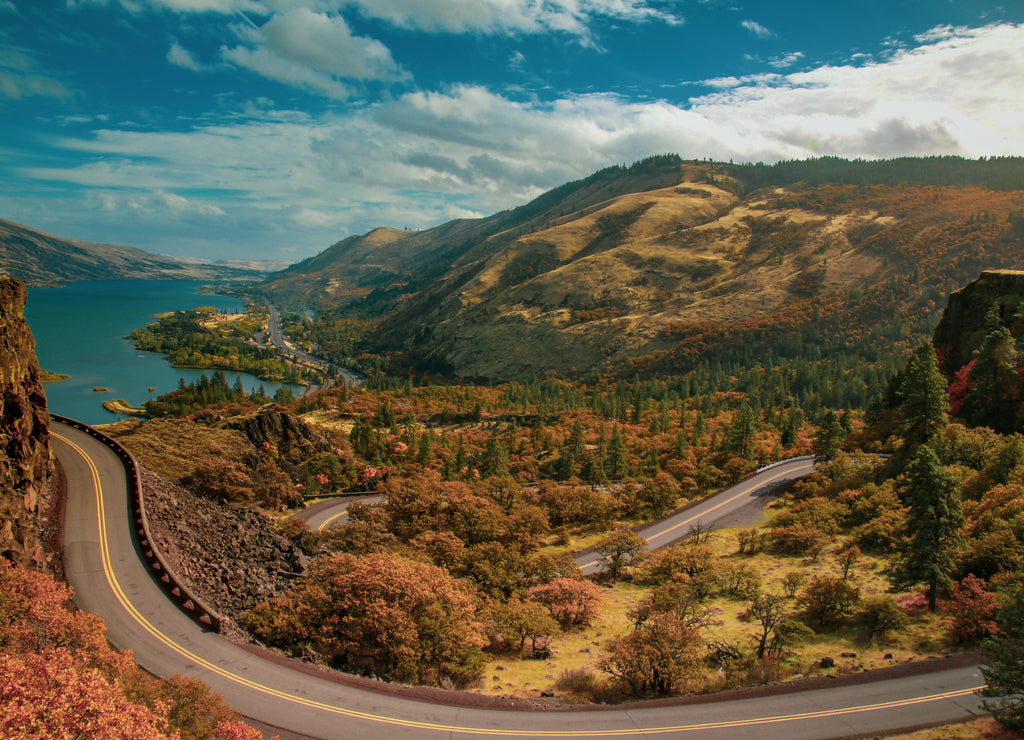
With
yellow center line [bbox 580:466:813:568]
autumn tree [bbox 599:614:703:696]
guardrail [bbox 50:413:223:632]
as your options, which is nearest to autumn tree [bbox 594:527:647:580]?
yellow center line [bbox 580:466:813:568]

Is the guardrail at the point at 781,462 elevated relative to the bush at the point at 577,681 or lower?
elevated

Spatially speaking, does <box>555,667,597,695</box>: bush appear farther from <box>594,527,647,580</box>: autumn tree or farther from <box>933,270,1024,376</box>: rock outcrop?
<box>933,270,1024,376</box>: rock outcrop

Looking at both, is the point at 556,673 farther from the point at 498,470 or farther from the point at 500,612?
the point at 498,470

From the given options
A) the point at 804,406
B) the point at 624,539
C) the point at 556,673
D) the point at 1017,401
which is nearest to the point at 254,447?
the point at 624,539

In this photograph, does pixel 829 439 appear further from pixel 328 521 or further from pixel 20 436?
pixel 20 436

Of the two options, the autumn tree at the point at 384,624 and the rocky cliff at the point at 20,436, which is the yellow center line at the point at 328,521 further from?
the autumn tree at the point at 384,624

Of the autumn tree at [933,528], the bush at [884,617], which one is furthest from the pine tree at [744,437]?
the bush at [884,617]
